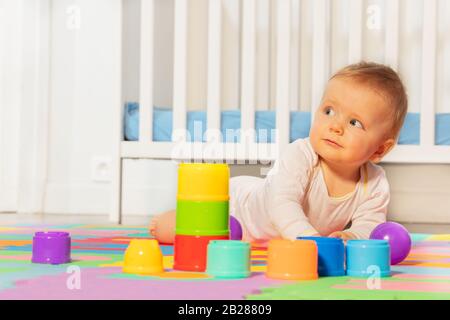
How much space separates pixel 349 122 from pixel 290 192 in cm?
16

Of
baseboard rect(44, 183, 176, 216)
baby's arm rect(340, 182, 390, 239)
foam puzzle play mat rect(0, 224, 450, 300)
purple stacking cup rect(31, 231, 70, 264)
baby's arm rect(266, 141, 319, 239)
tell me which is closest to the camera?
foam puzzle play mat rect(0, 224, 450, 300)

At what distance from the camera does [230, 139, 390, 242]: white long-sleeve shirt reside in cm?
132

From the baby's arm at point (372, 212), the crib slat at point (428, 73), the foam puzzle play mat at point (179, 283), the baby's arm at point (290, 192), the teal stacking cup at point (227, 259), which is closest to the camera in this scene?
the foam puzzle play mat at point (179, 283)

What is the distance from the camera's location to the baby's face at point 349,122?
4.33ft

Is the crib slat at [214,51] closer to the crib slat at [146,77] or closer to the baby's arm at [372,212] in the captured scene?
the crib slat at [146,77]

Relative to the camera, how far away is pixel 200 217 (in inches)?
38.5

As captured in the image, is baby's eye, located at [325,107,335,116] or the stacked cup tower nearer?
the stacked cup tower

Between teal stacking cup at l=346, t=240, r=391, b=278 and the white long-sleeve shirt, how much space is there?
0.88 feet

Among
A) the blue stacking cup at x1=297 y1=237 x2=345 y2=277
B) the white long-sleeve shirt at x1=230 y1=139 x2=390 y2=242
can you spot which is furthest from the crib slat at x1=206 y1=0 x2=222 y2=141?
the blue stacking cup at x1=297 y1=237 x2=345 y2=277

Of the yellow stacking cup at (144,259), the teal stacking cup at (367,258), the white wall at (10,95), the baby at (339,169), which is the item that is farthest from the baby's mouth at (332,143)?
the white wall at (10,95)

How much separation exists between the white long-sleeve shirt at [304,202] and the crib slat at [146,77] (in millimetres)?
541

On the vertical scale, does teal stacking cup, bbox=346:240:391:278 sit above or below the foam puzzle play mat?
above

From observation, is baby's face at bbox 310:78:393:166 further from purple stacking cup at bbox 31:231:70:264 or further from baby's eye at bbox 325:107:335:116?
purple stacking cup at bbox 31:231:70:264

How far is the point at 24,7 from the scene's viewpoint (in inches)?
97.9
